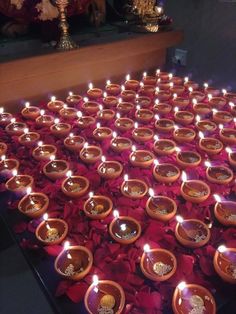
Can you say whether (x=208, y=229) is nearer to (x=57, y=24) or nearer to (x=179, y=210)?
(x=179, y=210)

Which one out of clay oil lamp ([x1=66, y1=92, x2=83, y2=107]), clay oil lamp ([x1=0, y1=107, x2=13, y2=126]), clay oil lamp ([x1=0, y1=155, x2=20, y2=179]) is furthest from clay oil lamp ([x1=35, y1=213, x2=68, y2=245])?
clay oil lamp ([x1=66, y1=92, x2=83, y2=107])

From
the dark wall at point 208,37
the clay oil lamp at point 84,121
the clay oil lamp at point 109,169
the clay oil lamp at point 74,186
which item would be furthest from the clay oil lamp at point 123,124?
the dark wall at point 208,37

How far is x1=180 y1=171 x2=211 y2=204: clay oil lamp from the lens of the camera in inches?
60.4

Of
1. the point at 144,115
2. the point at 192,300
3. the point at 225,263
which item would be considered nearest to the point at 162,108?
the point at 144,115

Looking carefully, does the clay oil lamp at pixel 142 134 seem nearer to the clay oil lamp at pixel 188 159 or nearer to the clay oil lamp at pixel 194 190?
the clay oil lamp at pixel 188 159

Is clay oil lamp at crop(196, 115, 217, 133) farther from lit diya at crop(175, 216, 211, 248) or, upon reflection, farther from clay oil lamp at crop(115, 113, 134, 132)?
lit diya at crop(175, 216, 211, 248)

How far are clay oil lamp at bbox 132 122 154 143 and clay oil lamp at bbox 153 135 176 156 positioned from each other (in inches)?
2.3

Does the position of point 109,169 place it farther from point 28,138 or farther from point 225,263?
point 225,263

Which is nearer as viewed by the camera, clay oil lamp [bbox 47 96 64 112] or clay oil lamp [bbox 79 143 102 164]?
clay oil lamp [bbox 79 143 102 164]

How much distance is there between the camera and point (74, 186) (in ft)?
5.55

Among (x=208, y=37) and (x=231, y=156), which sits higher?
(x=208, y=37)

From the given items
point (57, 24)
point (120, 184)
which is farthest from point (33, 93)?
point (120, 184)

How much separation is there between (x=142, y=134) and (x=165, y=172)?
0.47 meters

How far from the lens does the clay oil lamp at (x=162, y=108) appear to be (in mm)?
2429
